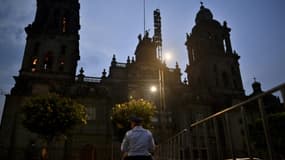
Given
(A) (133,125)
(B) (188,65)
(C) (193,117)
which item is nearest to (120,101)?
(C) (193,117)

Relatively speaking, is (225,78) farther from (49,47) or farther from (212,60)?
(49,47)

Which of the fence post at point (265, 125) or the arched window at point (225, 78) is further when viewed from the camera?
the arched window at point (225, 78)

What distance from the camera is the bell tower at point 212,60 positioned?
1302 inches

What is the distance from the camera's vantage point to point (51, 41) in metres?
31.2

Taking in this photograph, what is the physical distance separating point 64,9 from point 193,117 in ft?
85.0

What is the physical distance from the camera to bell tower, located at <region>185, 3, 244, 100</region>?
1302 inches

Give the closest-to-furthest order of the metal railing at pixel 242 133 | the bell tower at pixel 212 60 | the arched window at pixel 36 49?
the metal railing at pixel 242 133
the arched window at pixel 36 49
the bell tower at pixel 212 60

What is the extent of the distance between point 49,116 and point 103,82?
11.3m

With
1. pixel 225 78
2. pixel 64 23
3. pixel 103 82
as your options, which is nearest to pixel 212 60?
pixel 225 78

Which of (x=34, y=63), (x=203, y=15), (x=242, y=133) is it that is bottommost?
(x=242, y=133)

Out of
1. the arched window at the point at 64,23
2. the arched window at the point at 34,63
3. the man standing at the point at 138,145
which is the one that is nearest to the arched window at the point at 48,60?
the arched window at the point at 34,63

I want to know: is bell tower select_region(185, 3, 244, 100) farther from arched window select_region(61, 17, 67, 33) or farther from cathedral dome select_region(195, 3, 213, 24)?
arched window select_region(61, 17, 67, 33)

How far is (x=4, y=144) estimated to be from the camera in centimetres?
2342

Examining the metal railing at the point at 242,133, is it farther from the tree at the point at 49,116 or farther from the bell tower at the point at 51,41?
the bell tower at the point at 51,41
